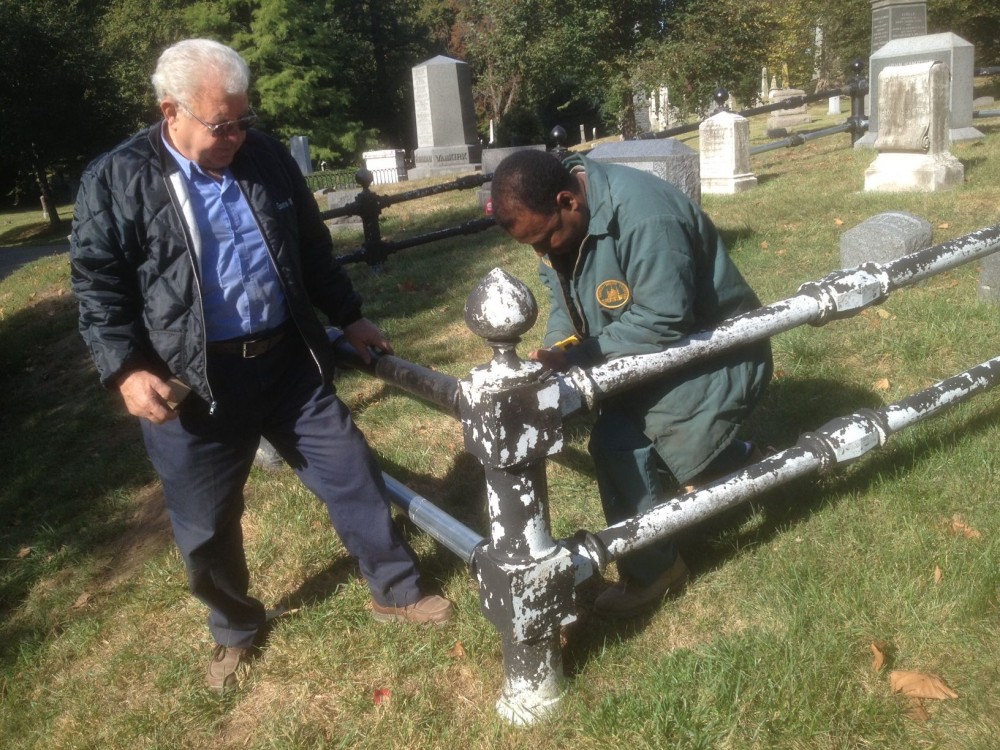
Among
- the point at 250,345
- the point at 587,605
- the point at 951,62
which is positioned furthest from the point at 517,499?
the point at 951,62

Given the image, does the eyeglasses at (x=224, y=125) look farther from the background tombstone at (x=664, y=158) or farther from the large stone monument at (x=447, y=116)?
the large stone monument at (x=447, y=116)

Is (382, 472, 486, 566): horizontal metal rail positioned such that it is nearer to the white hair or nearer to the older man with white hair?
the older man with white hair

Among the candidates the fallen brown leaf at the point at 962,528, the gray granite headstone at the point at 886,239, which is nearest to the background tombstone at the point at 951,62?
the gray granite headstone at the point at 886,239

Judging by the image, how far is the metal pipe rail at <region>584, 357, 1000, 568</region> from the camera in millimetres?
2387

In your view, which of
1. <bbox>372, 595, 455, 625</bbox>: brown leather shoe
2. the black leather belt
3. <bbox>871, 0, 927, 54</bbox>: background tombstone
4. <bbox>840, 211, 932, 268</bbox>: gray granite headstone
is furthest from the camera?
<bbox>871, 0, 927, 54</bbox>: background tombstone

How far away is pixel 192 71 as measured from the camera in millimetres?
2449

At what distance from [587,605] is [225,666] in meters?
1.23

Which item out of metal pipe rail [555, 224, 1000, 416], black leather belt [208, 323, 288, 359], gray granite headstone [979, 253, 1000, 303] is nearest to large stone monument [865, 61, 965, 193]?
gray granite headstone [979, 253, 1000, 303]

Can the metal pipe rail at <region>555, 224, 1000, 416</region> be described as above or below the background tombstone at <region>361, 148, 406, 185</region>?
above

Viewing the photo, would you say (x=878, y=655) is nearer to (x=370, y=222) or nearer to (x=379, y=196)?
(x=370, y=222)

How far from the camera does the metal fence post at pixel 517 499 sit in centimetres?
208

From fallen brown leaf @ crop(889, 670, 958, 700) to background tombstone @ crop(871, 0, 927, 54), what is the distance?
14.8m

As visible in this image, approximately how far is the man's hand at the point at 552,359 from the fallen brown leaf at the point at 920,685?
1.25m

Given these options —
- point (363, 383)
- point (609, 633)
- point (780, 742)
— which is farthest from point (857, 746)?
point (363, 383)
